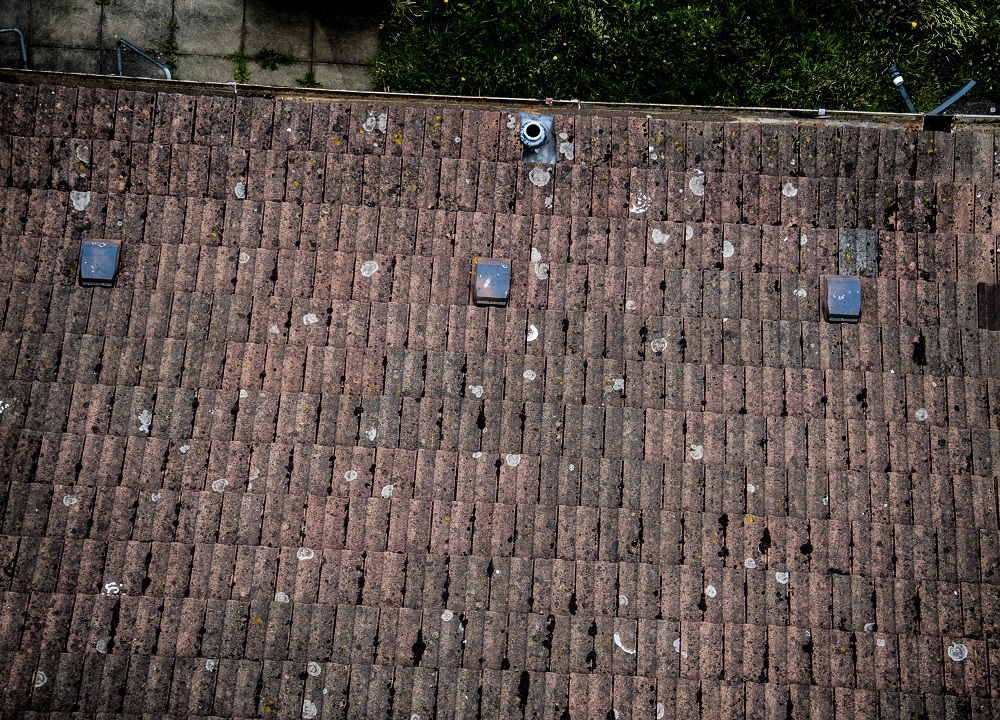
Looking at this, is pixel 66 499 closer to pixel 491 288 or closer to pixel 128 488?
pixel 128 488

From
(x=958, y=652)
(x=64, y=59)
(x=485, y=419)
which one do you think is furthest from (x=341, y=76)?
(x=958, y=652)

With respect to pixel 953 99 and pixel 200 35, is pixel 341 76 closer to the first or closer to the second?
pixel 200 35

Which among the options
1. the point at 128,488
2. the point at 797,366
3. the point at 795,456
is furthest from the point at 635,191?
the point at 128,488

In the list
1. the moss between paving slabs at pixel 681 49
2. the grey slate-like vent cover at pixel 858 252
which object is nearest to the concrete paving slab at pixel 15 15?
the moss between paving slabs at pixel 681 49

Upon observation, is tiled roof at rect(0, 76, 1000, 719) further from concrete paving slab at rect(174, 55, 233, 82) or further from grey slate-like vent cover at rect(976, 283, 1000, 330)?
concrete paving slab at rect(174, 55, 233, 82)

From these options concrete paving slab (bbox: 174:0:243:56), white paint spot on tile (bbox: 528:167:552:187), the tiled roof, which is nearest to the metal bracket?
the tiled roof

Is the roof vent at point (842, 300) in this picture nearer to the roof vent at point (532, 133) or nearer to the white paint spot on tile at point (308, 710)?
→ the roof vent at point (532, 133)

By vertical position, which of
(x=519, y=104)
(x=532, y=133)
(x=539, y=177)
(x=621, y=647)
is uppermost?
(x=519, y=104)
